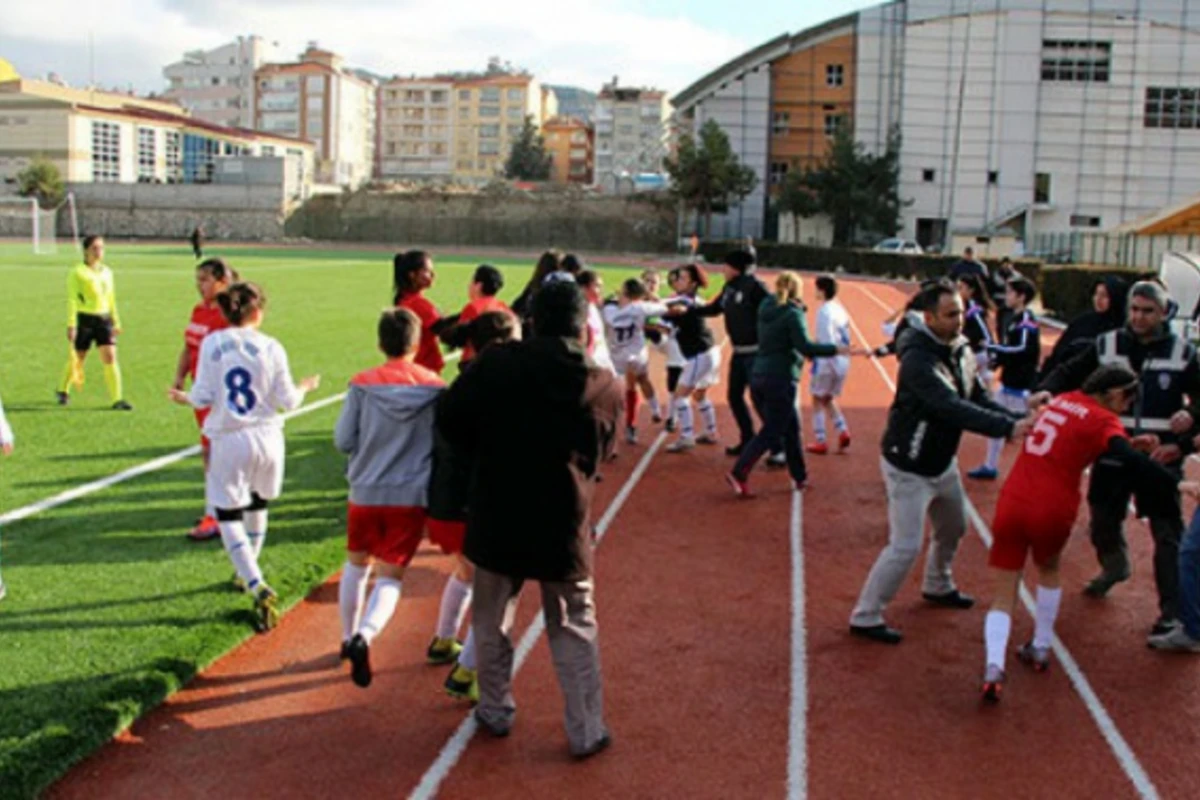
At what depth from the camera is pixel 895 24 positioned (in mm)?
66812

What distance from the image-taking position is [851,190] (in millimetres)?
63906

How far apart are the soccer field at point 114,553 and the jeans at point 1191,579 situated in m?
5.15

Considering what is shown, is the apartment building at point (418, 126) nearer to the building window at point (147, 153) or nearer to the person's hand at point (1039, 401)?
the building window at point (147, 153)

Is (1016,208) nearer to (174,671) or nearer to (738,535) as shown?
(738,535)

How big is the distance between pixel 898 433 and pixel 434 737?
3.00m

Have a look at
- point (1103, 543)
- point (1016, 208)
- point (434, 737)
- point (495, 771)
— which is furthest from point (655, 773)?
point (1016, 208)

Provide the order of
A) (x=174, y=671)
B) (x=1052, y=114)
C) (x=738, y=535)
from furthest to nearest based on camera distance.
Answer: (x=1052, y=114) < (x=738, y=535) < (x=174, y=671)

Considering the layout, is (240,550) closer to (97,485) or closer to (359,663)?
(359,663)

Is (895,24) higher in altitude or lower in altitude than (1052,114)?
higher

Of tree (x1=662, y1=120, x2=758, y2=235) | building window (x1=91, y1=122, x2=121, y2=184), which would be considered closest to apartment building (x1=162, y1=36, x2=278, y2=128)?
building window (x1=91, y1=122, x2=121, y2=184)

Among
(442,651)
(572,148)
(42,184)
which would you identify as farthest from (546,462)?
(572,148)

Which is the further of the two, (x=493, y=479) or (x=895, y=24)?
(x=895, y=24)

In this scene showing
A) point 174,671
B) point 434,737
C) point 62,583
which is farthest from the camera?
point 62,583

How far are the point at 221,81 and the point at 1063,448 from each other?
13596cm
